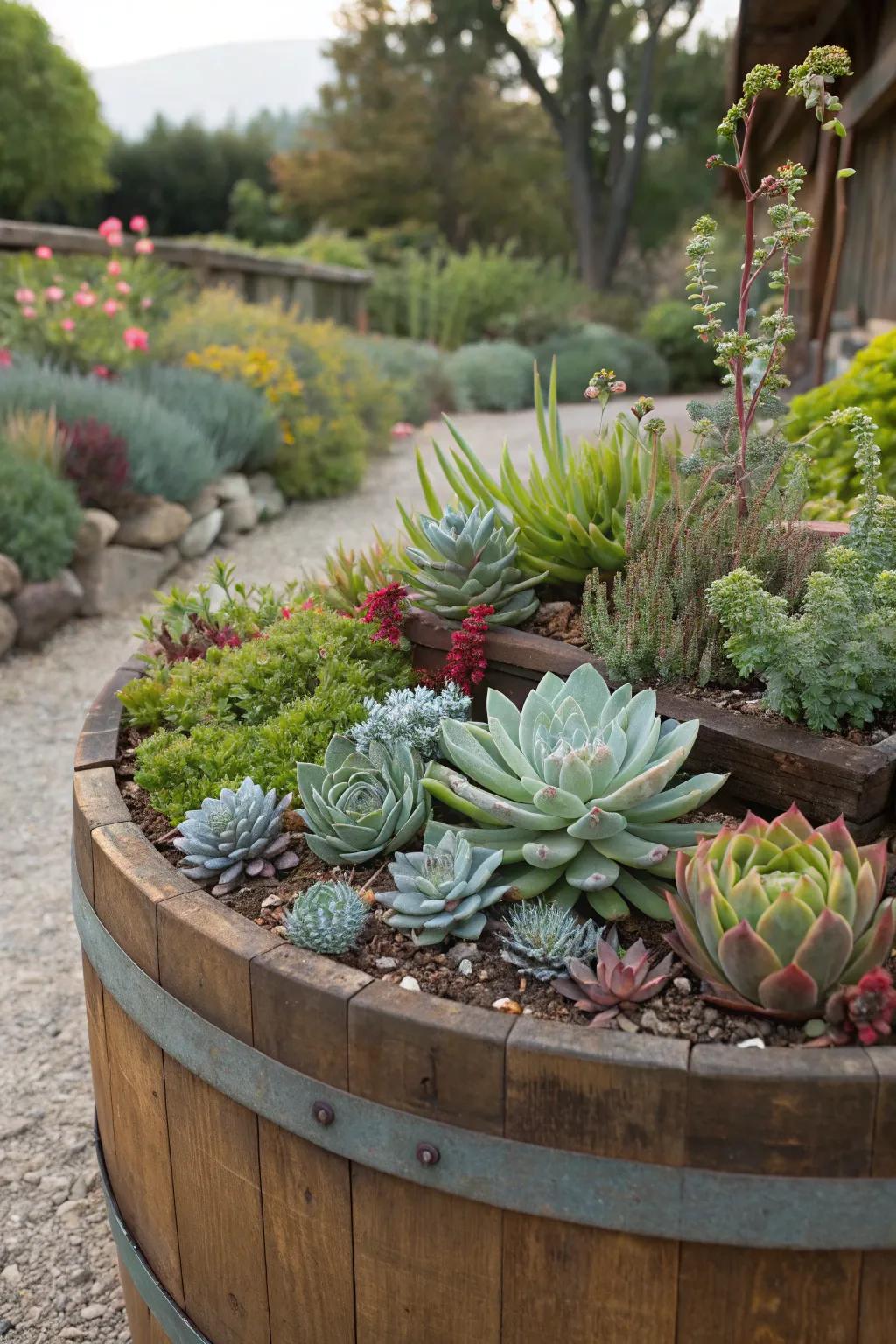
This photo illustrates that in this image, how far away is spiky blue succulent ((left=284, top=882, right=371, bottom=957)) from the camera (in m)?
1.56

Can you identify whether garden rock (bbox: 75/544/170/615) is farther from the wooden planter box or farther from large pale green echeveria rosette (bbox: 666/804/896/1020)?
large pale green echeveria rosette (bbox: 666/804/896/1020)

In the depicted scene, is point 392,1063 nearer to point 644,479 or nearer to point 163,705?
point 163,705

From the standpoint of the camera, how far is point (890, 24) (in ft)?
19.2

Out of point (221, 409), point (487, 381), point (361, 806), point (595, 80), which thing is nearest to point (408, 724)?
point (361, 806)

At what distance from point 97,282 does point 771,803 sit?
850 centimetres

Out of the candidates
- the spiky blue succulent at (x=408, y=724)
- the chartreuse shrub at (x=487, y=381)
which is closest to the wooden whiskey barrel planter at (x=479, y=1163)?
the spiky blue succulent at (x=408, y=724)

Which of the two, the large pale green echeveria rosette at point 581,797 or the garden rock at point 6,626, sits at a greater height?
the large pale green echeveria rosette at point 581,797

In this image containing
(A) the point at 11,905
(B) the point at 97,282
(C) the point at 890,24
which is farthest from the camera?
(B) the point at 97,282

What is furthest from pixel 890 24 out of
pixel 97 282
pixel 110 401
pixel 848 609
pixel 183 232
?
pixel 183 232

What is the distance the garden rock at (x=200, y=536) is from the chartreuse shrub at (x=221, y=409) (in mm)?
377

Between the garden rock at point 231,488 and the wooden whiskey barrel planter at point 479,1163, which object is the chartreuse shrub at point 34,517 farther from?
the wooden whiskey barrel planter at point 479,1163

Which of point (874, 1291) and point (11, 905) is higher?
point (874, 1291)

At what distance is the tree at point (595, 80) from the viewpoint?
21.6 metres

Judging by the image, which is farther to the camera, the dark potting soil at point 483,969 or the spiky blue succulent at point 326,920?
the spiky blue succulent at point 326,920
